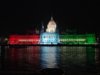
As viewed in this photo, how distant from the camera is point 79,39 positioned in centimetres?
13800

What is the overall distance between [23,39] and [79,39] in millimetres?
21671

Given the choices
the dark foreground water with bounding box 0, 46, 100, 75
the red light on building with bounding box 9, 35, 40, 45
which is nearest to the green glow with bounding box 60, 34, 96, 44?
the red light on building with bounding box 9, 35, 40, 45

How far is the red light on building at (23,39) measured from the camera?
13825 cm

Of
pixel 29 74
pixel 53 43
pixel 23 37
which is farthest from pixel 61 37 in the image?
pixel 29 74

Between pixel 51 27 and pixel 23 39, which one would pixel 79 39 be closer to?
pixel 23 39

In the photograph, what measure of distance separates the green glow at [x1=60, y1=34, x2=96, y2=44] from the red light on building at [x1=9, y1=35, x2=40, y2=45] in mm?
10470

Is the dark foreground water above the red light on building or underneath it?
underneath

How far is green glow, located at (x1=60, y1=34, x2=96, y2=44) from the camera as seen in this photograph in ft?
448

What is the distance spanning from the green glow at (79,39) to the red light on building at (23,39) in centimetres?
1047

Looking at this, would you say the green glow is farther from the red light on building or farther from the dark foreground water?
the dark foreground water

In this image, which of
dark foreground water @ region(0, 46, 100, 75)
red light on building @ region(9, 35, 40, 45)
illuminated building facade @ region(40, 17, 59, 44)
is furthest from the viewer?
illuminated building facade @ region(40, 17, 59, 44)

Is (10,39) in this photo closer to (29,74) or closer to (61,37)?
(61,37)

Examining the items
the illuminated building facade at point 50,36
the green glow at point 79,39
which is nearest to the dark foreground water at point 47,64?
the green glow at point 79,39

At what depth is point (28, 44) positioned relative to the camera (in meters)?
136
